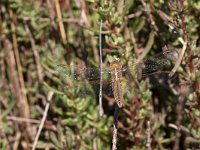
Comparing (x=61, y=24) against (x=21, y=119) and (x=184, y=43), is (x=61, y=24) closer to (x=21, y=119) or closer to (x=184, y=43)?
(x=21, y=119)

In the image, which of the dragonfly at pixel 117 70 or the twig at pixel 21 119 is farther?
the twig at pixel 21 119

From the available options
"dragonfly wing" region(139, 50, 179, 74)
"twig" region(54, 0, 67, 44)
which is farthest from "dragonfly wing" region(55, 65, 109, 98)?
"twig" region(54, 0, 67, 44)

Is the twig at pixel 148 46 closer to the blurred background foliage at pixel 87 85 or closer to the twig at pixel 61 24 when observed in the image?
the blurred background foliage at pixel 87 85

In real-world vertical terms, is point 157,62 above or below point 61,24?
below

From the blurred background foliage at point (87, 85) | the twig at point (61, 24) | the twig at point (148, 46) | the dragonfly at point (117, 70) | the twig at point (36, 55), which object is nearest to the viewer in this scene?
the dragonfly at point (117, 70)

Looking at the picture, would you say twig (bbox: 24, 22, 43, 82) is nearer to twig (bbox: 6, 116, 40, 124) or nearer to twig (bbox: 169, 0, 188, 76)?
twig (bbox: 6, 116, 40, 124)

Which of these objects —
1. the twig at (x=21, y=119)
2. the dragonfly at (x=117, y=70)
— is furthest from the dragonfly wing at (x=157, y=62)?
the twig at (x=21, y=119)

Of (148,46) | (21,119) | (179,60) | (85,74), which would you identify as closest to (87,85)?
(85,74)
